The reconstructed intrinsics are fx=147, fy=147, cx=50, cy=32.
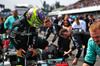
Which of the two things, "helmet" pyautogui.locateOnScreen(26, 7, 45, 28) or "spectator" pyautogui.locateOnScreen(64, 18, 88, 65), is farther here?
"spectator" pyautogui.locateOnScreen(64, 18, 88, 65)

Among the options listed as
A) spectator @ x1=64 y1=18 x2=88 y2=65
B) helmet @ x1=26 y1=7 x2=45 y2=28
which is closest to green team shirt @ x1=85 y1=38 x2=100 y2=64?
spectator @ x1=64 y1=18 x2=88 y2=65

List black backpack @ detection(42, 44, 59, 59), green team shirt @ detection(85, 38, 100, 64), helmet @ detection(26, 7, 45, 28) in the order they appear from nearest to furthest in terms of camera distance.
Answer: green team shirt @ detection(85, 38, 100, 64), helmet @ detection(26, 7, 45, 28), black backpack @ detection(42, 44, 59, 59)

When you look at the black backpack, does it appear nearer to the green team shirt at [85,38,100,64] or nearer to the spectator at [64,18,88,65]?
the spectator at [64,18,88,65]

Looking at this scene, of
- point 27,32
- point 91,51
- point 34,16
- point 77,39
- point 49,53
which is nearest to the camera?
point 91,51

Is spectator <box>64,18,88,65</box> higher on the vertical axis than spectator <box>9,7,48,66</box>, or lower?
lower

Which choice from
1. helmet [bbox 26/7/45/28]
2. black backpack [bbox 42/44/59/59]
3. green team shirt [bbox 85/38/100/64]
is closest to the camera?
green team shirt [bbox 85/38/100/64]

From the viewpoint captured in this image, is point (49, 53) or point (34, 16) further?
point (49, 53)

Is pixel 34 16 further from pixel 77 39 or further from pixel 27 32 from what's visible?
pixel 77 39

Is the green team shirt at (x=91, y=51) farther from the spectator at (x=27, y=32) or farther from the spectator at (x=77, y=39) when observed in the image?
the spectator at (x=27, y=32)

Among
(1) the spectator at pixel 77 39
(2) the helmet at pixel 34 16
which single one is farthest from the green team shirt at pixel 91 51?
(2) the helmet at pixel 34 16

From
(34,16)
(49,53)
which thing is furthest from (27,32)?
(49,53)

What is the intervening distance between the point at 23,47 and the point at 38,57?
1.17 ft

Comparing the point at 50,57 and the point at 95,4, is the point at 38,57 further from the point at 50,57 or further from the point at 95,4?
the point at 95,4

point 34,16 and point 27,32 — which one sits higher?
point 34,16
